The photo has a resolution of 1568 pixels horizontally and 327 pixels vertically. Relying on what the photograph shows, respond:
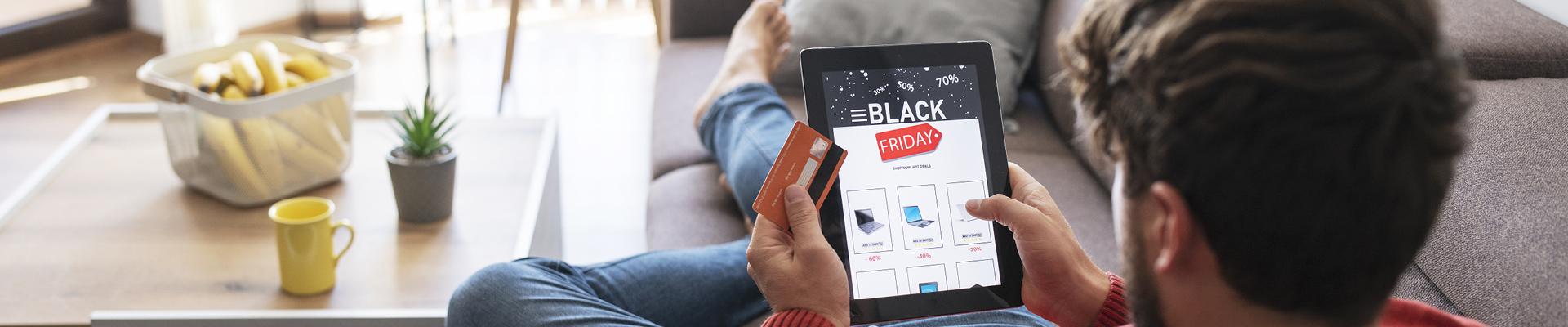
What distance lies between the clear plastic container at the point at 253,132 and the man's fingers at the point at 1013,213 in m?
0.88

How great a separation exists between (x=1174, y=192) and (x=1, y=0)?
347 centimetres

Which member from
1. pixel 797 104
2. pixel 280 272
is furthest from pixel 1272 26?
pixel 797 104

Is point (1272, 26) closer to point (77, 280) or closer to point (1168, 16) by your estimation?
point (1168, 16)

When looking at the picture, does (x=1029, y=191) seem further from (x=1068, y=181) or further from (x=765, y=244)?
(x=1068, y=181)

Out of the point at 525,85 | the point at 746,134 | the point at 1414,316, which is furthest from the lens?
the point at 525,85

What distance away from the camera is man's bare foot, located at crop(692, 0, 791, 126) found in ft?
5.43

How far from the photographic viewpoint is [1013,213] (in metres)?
0.90

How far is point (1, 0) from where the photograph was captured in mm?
3080

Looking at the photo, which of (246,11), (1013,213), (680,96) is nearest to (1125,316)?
(1013,213)

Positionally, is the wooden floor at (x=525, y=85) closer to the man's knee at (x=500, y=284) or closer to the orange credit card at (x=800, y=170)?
the man's knee at (x=500, y=284)

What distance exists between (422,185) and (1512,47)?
124cm

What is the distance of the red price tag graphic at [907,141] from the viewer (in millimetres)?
963

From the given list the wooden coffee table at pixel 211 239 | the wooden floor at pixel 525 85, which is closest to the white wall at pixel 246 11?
the wooden floor at pixel 525 85

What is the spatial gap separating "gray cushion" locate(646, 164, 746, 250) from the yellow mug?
39 centimetres
